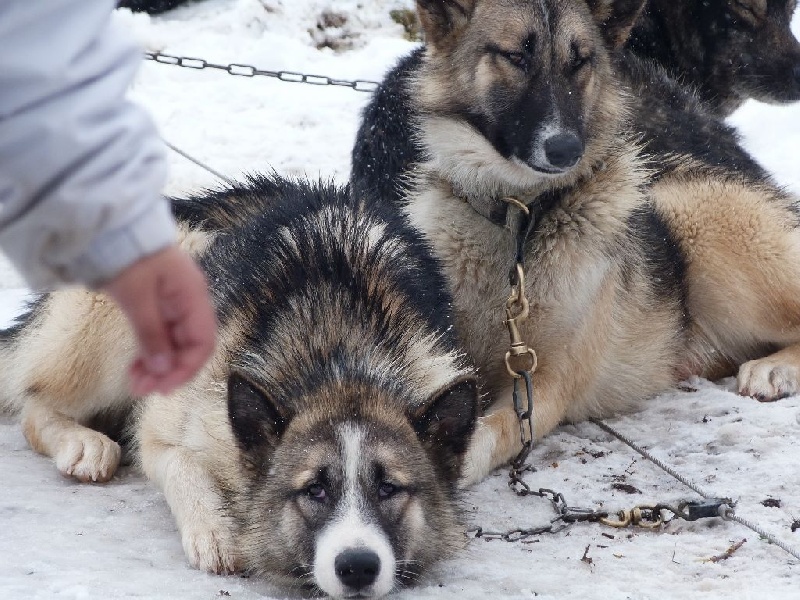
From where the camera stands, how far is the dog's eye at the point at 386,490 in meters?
3.54

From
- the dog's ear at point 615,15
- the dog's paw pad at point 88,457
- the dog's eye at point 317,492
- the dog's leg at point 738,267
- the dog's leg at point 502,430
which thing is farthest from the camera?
the dog's leg at point 738,267

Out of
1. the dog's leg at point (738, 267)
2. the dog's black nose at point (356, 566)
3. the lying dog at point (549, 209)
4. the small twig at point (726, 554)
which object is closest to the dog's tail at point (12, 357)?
the lying dog at point (549, 209)

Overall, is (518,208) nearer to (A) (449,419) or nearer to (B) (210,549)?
(A) (449,419)

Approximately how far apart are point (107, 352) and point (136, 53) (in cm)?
348

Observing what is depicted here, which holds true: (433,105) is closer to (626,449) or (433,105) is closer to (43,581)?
(626,449)

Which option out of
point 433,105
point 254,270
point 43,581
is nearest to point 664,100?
point 433,105

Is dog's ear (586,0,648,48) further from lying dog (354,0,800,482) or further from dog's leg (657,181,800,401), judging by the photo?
dog's leg (657,181,800,401)

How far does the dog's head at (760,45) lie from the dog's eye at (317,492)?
222 inches

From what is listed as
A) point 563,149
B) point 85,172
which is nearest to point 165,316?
point 85,172

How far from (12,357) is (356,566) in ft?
9.11

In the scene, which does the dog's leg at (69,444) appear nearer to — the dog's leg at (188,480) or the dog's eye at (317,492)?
the dog's leg at (188,480)

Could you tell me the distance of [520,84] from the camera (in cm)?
491

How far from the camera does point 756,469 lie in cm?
449

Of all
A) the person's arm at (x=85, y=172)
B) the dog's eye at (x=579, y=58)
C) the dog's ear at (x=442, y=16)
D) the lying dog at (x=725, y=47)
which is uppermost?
the person's arm at (x=85, y=172)
